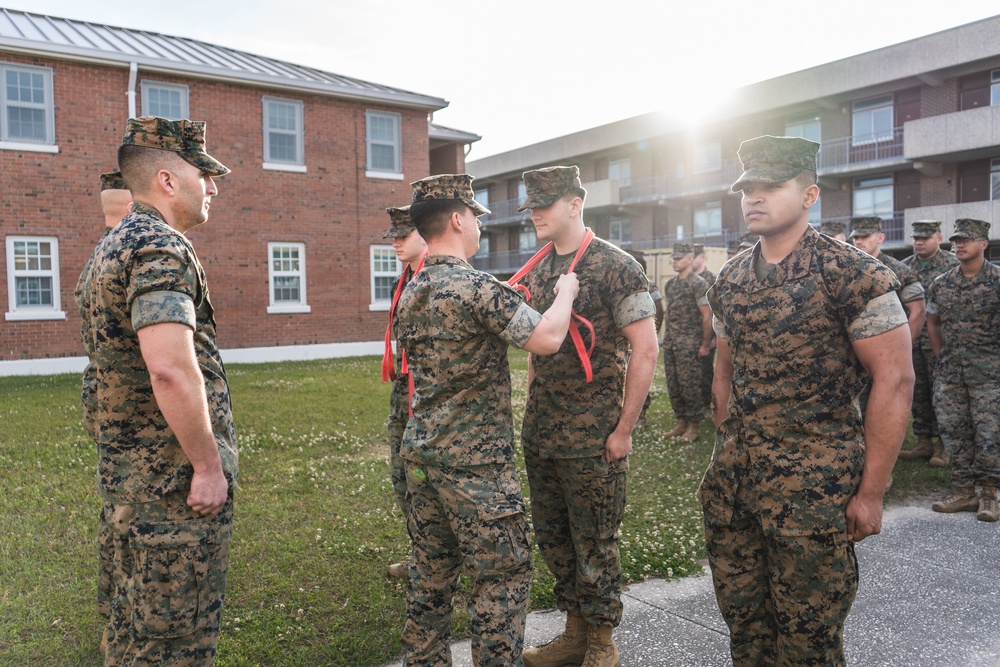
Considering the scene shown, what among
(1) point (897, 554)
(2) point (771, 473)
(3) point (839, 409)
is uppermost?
(3) point (839, 409)

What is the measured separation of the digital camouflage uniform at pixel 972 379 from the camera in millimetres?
6609

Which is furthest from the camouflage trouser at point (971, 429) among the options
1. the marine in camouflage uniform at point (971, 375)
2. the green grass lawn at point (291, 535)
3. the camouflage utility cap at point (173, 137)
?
the camouflage utility cap at point (173, 137)

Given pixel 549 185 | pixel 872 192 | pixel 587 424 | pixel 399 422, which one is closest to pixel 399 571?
pixel 399 422

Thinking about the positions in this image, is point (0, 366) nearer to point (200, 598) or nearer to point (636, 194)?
point (200, 598)

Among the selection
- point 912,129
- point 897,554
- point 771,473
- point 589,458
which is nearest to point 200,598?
point 589,458

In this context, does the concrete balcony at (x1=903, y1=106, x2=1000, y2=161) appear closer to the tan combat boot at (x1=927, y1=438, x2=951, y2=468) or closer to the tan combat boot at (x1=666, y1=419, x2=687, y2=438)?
the tan combat boot at (x1=927, y1=438, x2=951, y2=468)

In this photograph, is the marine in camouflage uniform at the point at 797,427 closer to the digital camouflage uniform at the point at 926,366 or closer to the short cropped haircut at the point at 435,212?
the short cropped haircut at the point at 435,212

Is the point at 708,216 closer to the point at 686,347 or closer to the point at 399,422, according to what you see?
the point at 686,347

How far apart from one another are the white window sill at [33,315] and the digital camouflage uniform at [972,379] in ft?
61.5

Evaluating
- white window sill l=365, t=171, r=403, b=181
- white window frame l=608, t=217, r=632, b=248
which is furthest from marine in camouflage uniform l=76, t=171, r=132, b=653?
white window frame l=608, t=217, r=632, b=248

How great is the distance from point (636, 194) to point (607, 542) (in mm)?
36290

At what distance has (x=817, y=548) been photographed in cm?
295

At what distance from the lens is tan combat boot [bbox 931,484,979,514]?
6.48 m

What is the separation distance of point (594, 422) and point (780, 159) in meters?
1.59
